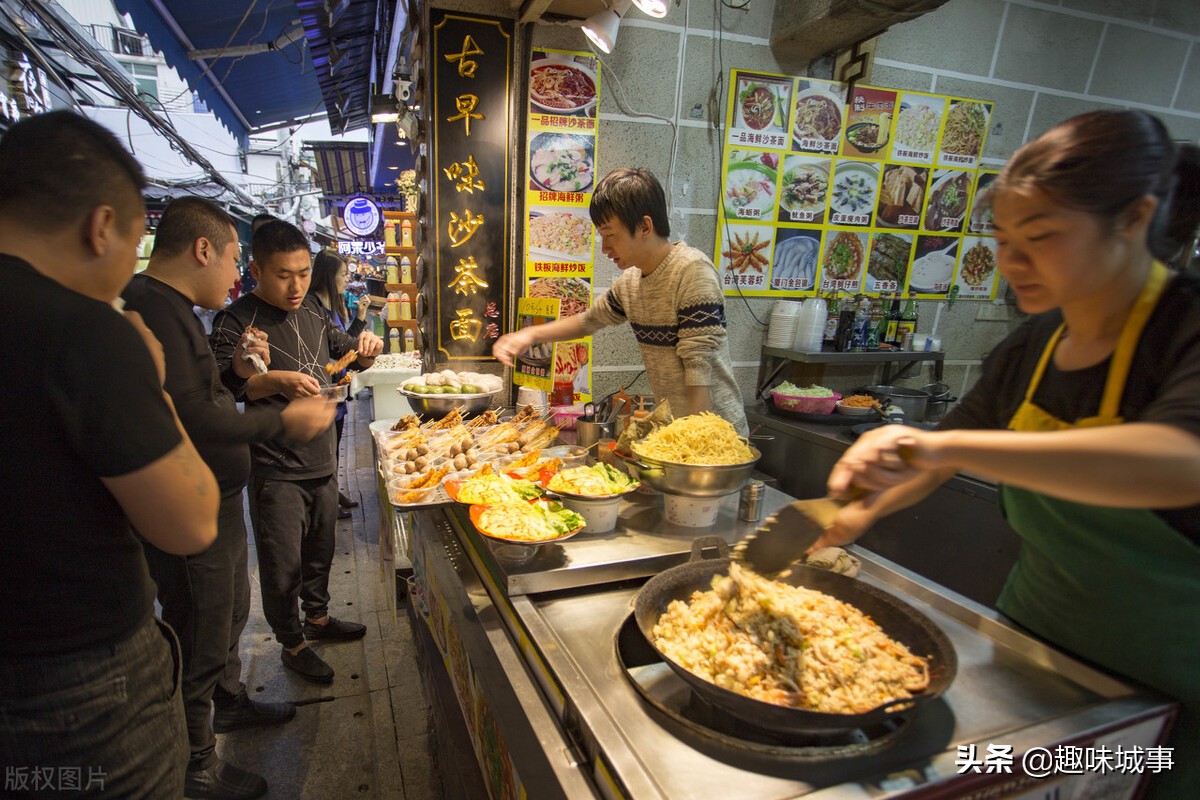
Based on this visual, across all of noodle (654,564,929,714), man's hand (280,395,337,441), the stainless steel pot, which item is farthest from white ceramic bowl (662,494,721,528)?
the stainless steel pot

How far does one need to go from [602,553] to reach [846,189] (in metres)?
3.86

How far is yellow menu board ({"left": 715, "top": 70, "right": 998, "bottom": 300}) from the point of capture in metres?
4.09

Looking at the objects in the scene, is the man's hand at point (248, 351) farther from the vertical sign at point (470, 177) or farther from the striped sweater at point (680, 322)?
the striped sweater at point (680, 322)

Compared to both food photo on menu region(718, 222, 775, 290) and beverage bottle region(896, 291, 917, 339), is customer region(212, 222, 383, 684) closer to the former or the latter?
food photo on menu region(718, 222, 775, 290)

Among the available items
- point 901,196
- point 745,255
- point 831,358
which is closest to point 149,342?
point 745,255

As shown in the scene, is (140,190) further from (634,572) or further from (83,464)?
(634,572)

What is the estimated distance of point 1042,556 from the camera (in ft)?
4.98

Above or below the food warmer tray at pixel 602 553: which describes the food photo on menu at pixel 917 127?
above

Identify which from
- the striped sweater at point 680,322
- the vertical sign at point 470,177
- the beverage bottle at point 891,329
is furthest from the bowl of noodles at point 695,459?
the beverage bottle at point 891,329

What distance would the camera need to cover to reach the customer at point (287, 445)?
312cm

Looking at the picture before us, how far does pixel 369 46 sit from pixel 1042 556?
36.4ft

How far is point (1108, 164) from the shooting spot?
3.41ft

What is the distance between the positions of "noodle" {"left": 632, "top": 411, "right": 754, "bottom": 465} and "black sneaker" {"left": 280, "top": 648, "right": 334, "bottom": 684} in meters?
2.81

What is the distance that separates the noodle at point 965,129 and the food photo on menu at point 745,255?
173 cm
